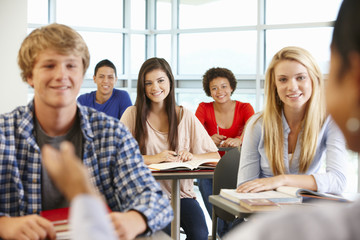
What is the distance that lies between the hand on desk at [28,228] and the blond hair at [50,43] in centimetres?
51

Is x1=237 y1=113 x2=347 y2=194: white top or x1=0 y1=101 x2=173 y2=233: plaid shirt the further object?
x1=237 y1=113 x2=347 y2=194: white top

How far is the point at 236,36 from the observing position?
7.00m

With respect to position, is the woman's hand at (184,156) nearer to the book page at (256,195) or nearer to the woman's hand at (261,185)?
the woman's hand at (261,185)

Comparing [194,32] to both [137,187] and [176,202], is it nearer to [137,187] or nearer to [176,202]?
[176,202]

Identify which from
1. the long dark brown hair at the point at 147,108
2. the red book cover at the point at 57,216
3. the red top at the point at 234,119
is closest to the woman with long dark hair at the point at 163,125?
the long dark brown hair at the point at 147,108

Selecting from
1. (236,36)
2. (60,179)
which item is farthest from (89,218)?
(236,36)

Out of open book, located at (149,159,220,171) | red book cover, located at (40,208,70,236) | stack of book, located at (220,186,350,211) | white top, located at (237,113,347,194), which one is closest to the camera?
red book cover, located at (40,208,70,236)

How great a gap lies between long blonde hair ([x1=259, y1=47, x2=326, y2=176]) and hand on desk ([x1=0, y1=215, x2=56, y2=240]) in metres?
1.43

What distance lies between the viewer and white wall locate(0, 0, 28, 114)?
4.74 m

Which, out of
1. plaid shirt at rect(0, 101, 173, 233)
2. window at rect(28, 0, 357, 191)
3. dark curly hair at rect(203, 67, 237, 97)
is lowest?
plaid shirt at rect(0, 101, 173, 233)

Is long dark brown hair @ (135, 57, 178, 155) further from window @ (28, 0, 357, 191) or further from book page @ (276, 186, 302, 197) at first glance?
window @ (28, 0, 357, 191)

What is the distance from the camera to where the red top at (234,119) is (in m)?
4.66

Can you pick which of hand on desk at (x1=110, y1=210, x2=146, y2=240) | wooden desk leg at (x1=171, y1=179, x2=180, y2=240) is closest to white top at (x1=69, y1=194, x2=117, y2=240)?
hand on desk at (x1=110, y1=210, x2=146, y2=240)

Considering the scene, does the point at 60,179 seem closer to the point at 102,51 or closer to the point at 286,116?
the point at 286,116
